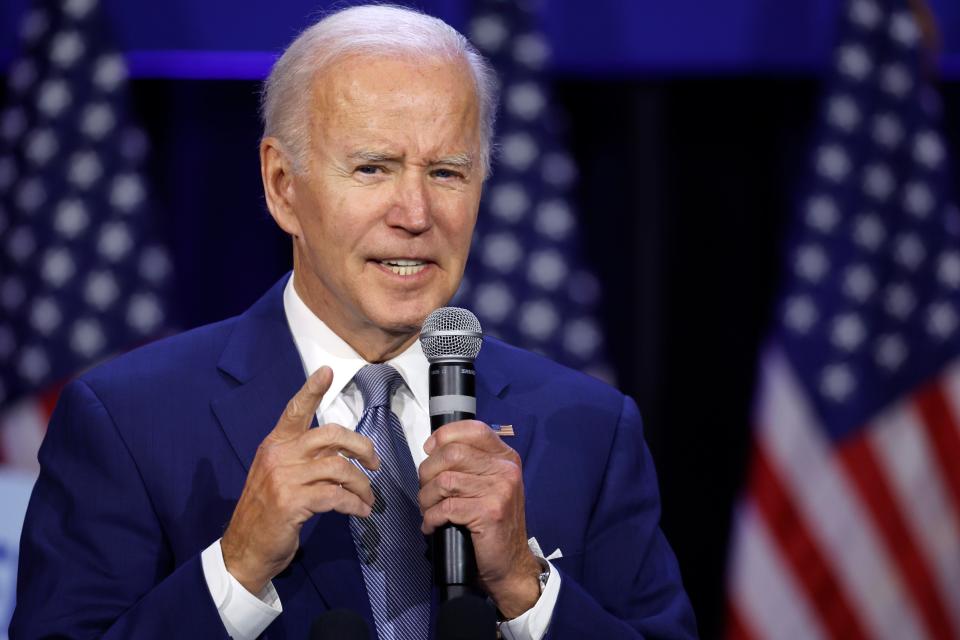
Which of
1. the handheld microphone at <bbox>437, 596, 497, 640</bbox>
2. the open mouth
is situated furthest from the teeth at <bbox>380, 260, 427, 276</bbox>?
the handheld microphone at <bbox>437, 596, 497, 640</bbox>

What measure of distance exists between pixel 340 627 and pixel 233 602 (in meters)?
0.31

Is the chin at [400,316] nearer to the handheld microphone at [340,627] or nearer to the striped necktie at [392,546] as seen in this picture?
the striped necktie at [392,546]

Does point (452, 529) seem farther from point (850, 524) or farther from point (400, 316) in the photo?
point (850, 524)

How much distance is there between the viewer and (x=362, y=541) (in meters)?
1.73

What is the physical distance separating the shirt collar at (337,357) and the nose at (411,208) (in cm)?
21

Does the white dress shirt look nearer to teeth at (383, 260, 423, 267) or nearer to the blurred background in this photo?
teeth at (383, 260, 423, 267)

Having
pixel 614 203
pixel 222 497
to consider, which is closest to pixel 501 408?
pixel 222 497

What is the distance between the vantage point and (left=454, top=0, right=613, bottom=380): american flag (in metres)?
3.63

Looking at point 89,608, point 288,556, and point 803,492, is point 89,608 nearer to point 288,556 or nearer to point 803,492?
point 288,556

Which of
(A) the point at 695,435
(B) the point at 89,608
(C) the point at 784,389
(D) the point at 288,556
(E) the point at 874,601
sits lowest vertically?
(E) the point at 874,601

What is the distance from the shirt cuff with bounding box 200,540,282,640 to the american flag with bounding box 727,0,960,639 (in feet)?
7.76

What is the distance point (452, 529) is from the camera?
1465mm

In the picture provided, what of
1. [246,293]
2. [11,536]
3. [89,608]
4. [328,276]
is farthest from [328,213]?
[246,293]

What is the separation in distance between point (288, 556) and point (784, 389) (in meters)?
2.44
